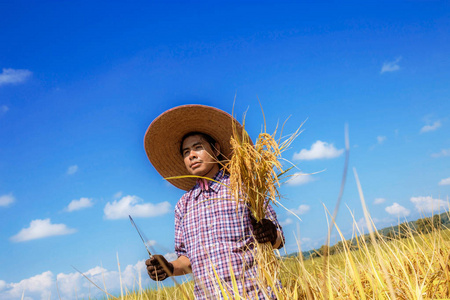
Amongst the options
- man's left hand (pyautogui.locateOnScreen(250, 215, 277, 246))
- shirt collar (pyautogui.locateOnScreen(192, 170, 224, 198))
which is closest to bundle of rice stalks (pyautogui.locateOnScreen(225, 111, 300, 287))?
man's left hand (pyautogui.locateOnScreen(250, 215, 277, 246))

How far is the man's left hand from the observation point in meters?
2.26

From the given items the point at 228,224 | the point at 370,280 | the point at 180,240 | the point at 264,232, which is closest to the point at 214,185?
the point at 228,224

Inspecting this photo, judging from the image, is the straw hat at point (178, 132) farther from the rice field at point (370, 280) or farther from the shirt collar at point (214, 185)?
the rice field at point (370, 280)

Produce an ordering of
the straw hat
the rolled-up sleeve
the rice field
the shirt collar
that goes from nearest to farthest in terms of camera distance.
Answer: the rice field
the shirt collar
the rolled-up sleeve
the straw hat

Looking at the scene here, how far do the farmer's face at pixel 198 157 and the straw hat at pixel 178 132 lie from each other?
0.62 feet

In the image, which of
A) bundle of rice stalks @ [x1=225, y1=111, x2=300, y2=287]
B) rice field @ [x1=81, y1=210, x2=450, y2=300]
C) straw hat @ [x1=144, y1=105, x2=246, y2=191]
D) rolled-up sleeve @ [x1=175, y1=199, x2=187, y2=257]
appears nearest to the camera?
rice field @ [x1=81, y1=210, x2=450, y2=300]

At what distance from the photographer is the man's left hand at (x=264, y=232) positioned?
2.26 metres

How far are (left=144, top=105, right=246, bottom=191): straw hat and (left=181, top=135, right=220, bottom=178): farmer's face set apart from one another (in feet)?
0.62

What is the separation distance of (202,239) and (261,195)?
2.49ft

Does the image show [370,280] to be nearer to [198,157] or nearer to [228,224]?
[228,224]

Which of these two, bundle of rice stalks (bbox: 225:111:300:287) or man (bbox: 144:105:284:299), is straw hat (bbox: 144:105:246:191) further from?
bundle of rice stalks (bbox: 225:111:300:287)

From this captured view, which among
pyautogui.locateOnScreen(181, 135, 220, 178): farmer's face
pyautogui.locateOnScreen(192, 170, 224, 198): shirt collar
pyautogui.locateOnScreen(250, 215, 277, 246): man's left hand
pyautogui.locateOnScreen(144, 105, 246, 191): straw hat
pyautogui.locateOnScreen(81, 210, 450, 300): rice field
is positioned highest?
pyautogui.locateOnScreen(144, 105, 246, 191): straw hat

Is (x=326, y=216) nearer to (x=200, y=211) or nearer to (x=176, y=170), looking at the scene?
(x=200, y=211)

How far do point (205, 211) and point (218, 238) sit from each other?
0.81 ft
